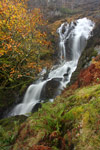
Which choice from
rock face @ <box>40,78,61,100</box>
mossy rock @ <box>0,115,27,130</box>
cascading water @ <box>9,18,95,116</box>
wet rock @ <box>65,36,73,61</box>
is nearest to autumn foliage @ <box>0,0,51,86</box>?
mossy rock @ <box>0,115,27,130</box>

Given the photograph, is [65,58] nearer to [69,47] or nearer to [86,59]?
[69,47]

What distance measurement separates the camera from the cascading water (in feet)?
32.9

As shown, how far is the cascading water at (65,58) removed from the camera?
32.9 ft

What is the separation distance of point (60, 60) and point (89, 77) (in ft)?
43.1

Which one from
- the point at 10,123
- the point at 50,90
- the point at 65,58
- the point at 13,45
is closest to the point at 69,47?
the point at 65,58

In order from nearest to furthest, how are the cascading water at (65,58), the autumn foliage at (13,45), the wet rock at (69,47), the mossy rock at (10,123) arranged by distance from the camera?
1. the autumn foliage at (13,45)
2. the mossy rock at (10,123)
3. the cascading water at (65,58)
4. the wet rock at (69,47)

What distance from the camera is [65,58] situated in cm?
1823

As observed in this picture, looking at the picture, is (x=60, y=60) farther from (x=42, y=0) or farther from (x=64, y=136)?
(x=42, y=0)

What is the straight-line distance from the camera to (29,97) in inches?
406

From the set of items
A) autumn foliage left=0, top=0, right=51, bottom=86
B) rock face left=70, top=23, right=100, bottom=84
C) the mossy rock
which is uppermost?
Answer: autumn foliage left=0, top=0, right=51, bottom=86

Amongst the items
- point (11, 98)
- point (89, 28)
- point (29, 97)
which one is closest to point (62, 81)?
point (29, 97)

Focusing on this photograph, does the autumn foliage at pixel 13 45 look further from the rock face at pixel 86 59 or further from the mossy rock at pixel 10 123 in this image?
the rock face at pixel 86 59

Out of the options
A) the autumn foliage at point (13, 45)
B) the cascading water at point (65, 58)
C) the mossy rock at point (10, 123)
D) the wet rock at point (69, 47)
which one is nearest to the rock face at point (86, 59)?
the autumn foliage at point (13, 45)

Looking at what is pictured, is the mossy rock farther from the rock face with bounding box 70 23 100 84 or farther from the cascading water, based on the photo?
the rock face with bounding box 70 23 100 84
